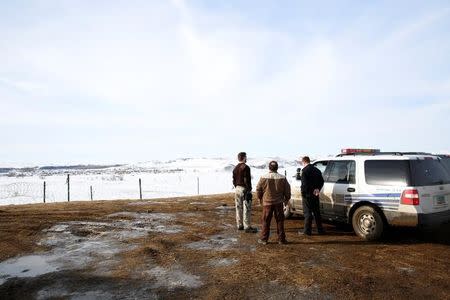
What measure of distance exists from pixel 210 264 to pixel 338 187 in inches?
158

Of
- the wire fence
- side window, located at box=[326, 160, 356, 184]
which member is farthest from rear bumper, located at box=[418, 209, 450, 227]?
the wire fence

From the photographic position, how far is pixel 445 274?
6375 mm

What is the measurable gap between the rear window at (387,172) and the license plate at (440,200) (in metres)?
0.66

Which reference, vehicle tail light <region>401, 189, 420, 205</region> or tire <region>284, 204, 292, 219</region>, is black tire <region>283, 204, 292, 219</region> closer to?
tire <region>284, 204, 292, 219</region>

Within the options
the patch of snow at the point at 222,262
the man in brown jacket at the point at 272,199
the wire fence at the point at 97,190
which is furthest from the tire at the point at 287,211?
the wire fence at the point at 97,190

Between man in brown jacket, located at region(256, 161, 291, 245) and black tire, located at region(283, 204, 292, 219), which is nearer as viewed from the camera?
man in brown jacket, located at region(256, 161, 291, 245)

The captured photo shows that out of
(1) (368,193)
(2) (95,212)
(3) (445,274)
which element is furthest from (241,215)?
(2) (95,212)

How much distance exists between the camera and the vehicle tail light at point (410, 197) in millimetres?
7973

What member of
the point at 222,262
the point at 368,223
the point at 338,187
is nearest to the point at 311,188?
the point at 338,187

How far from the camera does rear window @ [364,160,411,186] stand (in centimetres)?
830

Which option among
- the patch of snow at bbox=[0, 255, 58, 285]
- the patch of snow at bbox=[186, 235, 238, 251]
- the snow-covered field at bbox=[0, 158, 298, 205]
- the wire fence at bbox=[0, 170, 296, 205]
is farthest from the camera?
the snow-covered field at bbox=[0, 158, 298, 205]

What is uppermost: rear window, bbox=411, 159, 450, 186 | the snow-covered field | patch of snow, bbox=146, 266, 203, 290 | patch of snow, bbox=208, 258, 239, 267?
rear window, bbox=411, 159, 450, 186

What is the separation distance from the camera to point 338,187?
9.65 metres

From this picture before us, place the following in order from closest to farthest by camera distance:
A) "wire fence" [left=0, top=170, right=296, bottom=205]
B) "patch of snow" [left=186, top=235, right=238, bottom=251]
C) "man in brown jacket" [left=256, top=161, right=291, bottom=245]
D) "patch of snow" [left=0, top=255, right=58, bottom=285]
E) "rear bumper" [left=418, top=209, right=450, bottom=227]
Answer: "patch of snow" [left=0, top=255, right=58, bottom=285] < "rear bumper" [left=418, top=209, right=450, bottom=227] < "patch of snow" [left=186, top=235, right=238, bottom=251] < "man in brown jacket" [left=256, top=161, right=291, bottom=245] < "wire fence" [left=0, top=170, right=296, bottom=205]
